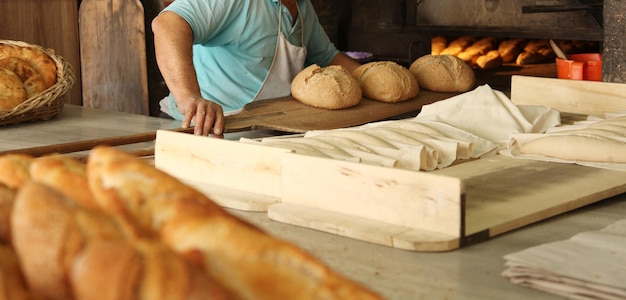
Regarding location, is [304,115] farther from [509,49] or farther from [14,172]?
[509,49]

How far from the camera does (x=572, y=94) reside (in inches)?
119

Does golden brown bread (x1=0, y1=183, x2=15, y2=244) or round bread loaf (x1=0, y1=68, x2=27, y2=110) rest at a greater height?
golden brown bread (x1=0, y1=183, x2=15, y2=244)

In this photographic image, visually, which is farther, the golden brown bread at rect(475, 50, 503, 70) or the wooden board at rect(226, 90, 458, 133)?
the golden brown bread at rect(475, 50, 503, 70)

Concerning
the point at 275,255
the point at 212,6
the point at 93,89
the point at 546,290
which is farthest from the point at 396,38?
the point at 275,255

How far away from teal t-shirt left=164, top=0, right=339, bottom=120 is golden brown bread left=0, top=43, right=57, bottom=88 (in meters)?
0.61

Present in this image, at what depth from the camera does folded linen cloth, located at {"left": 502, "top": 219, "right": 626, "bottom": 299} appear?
1.30 m

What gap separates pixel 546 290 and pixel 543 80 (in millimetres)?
1943

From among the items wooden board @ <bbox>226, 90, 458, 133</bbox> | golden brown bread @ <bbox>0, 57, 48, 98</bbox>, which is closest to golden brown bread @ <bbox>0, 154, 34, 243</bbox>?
wooden board @ <bbox>226, 90, 458, 133</bbox>

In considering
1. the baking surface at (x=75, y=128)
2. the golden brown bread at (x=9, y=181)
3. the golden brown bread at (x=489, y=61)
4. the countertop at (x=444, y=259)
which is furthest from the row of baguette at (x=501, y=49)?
the golden brown bread at (x=9, y=181)

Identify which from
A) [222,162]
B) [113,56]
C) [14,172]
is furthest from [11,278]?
[113,56]

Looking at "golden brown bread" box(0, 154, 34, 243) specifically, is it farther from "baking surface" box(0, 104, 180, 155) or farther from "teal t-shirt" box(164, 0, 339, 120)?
"teal t-shirt" box(164, 0, 339, 120)

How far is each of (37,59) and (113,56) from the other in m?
1.61

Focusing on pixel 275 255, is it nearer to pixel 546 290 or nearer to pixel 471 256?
pixel 546 290

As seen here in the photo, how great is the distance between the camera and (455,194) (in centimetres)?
152
